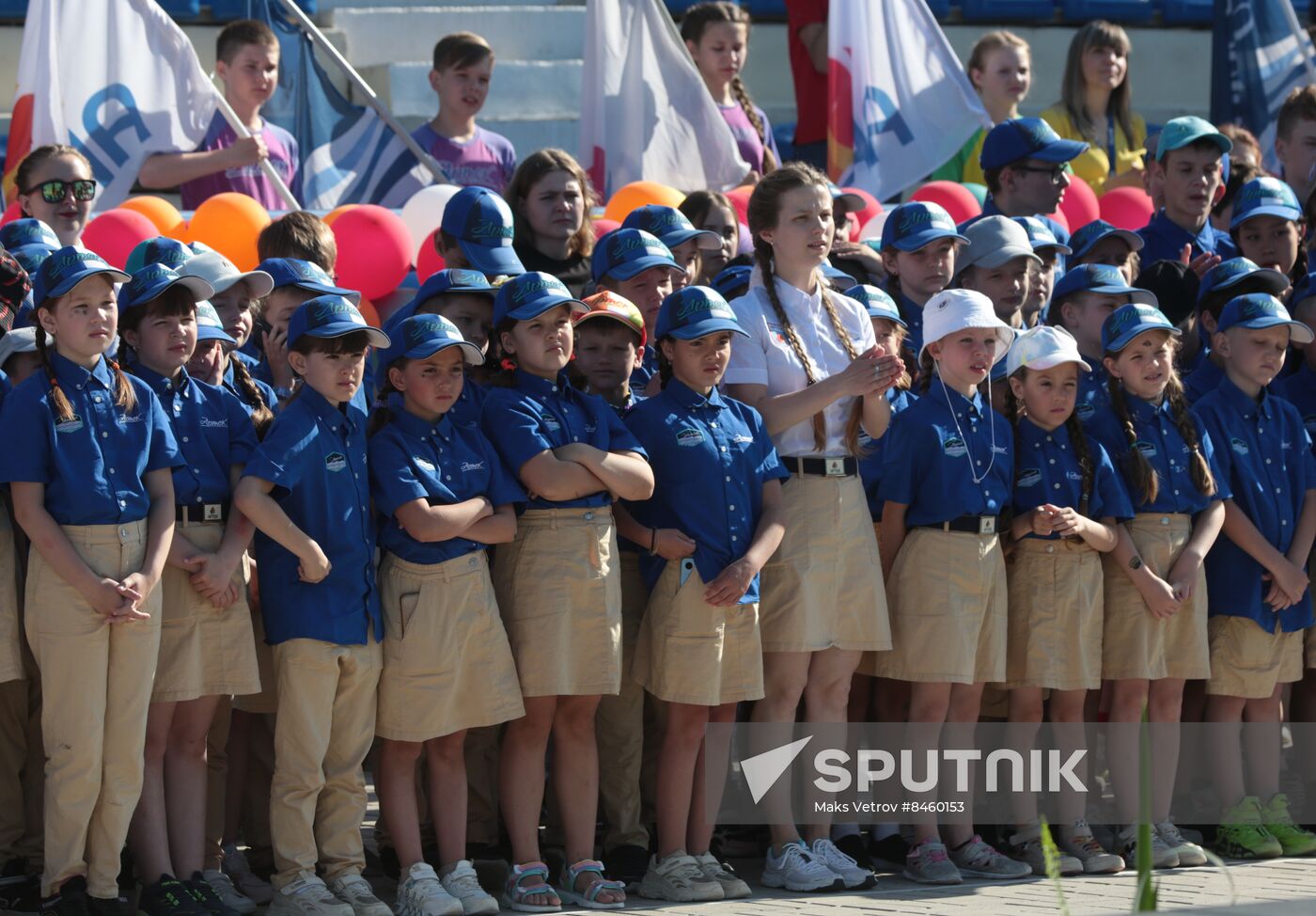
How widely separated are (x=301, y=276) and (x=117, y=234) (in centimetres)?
151

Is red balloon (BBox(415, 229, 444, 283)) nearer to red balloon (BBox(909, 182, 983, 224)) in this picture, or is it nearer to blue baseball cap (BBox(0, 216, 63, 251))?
blue baseball cap (BBox(0, 216, 63, 251))

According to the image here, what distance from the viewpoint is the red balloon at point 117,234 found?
276 inches

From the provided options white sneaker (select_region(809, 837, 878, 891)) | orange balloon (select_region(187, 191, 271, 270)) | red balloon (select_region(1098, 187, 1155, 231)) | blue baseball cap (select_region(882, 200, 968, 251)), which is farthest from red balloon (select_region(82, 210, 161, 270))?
red balloon (select_region(1098, 187, 1155, 231))

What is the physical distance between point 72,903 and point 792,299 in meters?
2.59

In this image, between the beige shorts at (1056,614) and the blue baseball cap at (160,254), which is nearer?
the blue baseball cap at (160,254)

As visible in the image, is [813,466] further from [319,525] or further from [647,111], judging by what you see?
[647,111]

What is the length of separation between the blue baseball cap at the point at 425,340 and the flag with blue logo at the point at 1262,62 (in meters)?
5.99

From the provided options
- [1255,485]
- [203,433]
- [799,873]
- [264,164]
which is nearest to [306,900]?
[203,433]

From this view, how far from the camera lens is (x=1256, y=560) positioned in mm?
6418

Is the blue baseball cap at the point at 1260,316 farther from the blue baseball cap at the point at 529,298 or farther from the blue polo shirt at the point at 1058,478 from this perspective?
the blue baseball cap at the point at 529,298

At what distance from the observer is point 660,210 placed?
6.70 metres

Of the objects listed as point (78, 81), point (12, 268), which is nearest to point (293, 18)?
point (78, 81)

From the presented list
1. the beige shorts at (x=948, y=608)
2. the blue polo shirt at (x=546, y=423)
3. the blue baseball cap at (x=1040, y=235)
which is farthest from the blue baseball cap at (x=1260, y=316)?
the blue polo shirt at (x=546, y=423)

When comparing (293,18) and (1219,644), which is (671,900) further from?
(293,18)
